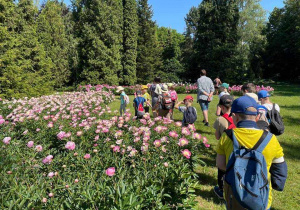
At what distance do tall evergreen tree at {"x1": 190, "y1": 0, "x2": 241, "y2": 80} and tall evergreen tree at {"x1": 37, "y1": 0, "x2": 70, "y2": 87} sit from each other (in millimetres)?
16964

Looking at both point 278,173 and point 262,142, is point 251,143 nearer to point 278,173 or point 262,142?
point 262,142

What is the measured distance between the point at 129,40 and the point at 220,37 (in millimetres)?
11272

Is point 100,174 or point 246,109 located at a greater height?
point 246,109

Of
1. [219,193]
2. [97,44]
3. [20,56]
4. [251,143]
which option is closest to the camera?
[251,143]

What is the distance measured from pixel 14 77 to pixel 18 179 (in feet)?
30.6

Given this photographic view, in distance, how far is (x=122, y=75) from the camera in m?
25.9

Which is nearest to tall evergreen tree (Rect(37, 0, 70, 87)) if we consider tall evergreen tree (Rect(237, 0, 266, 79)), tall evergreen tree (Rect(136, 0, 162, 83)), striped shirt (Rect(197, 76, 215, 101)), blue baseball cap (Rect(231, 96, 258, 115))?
tall evergreen tree (Rect(136, 0, 162, 83))

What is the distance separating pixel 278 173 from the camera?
1751mm

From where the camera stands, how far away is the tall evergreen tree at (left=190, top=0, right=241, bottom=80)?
71.4ft

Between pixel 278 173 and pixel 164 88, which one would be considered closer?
pixel 278 173

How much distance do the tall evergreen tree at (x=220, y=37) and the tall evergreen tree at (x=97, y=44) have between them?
10.5m

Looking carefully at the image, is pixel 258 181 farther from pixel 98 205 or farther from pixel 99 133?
pixel 99 133

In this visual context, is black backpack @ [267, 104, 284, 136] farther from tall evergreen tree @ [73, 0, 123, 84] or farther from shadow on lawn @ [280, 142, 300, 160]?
tall evergreen tree @ [73, 0, 123, 84]

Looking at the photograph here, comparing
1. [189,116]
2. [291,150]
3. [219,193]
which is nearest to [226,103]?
A: [219,193]
